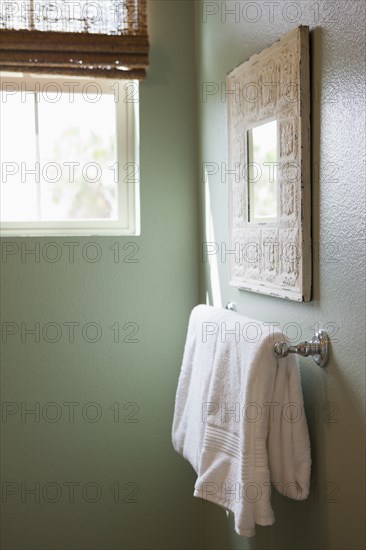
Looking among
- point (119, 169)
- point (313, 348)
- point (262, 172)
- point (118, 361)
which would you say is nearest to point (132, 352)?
point (118, 361)

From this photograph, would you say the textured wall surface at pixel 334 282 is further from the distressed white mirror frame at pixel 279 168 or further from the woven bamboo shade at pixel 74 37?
the woven bamboo shade at pixel 74 37

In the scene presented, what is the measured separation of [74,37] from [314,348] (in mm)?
1197

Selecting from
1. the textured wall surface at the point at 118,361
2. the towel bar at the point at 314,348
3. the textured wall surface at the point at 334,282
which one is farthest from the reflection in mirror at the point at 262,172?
the textured wall surface at the point at 118,361

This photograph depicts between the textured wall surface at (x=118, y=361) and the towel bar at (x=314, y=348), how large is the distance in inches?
34.4

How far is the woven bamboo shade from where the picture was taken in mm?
2051

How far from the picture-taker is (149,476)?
2256 millimetres

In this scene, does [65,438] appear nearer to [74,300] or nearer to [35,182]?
[74,300]

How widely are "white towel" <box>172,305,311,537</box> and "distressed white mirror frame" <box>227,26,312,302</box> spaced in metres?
0.13

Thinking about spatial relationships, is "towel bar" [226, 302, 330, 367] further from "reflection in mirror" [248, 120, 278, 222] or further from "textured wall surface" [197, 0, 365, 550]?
"reflection in mirror" [248, 120, 278, 222]

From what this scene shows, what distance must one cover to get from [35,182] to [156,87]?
1.55 feet

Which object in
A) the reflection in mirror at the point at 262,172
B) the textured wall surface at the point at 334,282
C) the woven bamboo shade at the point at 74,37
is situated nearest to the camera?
the textured wall surface at the point at 334,282

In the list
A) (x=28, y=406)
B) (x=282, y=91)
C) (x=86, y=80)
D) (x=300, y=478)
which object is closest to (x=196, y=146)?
(x=86, y=80)

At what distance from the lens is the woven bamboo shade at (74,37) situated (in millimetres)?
2051

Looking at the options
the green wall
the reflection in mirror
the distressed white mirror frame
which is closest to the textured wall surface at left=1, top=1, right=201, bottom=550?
the green wall
